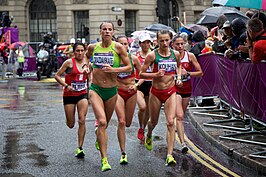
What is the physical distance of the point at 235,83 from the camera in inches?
440

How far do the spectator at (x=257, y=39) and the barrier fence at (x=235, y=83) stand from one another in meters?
0.16

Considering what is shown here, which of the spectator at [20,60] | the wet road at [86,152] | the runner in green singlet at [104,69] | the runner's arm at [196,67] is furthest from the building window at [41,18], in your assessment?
the runner in green singlet at [104,69]

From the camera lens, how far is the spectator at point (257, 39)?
877 cm

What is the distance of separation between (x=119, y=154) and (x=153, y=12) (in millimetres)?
40751

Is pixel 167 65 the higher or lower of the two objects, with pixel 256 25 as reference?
lower

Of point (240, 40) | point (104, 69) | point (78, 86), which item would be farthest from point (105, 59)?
point (240, 40)

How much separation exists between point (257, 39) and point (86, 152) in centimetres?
336

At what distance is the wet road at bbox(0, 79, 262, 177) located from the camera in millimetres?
8094

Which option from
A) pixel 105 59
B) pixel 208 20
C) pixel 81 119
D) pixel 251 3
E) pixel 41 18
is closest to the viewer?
pixel 251 3

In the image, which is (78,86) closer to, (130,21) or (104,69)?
(104,69)

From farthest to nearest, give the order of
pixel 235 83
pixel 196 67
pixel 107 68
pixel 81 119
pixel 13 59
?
pixel 13 59 < pixel 235 83 < pixel 196 67 < pixel 81 119 < pixel 107 68

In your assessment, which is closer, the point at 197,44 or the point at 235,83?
the point at 235,83

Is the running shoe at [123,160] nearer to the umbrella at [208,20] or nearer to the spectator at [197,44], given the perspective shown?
the spectator at [197,44]

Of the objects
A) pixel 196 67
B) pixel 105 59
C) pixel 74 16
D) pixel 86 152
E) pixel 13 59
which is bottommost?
pixel 86 152
